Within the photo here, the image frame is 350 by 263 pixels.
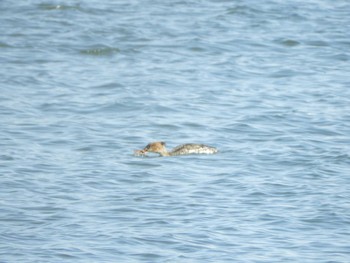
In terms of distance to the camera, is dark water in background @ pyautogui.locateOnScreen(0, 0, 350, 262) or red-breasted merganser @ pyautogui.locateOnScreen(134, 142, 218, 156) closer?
dark water in background @ pyautogui.locateOnScreen(0, 0, 350, 262)

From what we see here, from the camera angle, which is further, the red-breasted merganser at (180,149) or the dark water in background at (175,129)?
the red-breasted merganser at (180,149)

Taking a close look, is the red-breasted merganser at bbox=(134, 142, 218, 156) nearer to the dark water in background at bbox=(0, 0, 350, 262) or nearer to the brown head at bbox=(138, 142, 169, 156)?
the brown head at bbox=(138, 142, 169, 156)

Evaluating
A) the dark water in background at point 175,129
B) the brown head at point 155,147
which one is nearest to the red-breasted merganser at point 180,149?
the brown head at point 155,147

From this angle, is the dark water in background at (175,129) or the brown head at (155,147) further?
the brown head at (155,147)

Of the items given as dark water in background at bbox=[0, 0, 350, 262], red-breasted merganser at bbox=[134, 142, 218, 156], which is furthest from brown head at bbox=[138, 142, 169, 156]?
dark water in background at bbox=[0, 0, 350, 262]

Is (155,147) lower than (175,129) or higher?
higher

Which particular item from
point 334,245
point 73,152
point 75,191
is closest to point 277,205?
point 334,245

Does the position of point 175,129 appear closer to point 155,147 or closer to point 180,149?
point 180,149

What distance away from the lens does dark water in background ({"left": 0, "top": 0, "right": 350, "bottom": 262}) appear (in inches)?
418

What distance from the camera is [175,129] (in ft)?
51.5

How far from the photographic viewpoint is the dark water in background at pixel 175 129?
10.6m

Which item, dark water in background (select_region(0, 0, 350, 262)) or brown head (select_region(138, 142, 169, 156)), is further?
brown head (select_region(138, 142, 169, 156))

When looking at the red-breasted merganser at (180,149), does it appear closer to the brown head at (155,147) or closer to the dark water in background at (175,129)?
the brown head at (155,147)

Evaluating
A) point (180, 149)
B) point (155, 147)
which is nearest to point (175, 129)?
point (180, 149)
